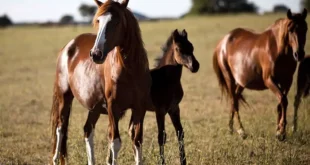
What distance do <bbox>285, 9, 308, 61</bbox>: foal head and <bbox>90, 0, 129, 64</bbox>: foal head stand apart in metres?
3.77

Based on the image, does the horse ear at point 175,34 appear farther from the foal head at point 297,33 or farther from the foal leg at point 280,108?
the foal leg at point 280,108

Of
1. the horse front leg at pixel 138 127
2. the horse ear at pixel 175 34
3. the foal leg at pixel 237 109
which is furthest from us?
the foal leg at pixel 237 109

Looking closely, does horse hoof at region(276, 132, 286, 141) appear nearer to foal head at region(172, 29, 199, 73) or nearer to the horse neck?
the horse neck

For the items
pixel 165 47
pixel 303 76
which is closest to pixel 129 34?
pixel 165 47

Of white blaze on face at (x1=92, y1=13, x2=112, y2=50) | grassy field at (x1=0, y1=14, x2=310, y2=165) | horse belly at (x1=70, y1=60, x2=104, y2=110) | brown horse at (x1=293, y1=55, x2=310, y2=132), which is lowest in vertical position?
grassy field at (x1=0, y1=14, x2=310, y2=165)

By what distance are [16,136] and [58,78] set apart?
2.66 m

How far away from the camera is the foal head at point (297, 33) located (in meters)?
7.58

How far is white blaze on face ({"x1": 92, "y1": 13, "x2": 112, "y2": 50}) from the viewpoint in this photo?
4.59 meters

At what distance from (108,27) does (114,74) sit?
1.95ft

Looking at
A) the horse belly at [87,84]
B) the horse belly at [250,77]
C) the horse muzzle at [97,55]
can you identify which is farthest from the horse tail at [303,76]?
the horse muzzle at [97,55]

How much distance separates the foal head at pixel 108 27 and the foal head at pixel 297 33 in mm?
3769

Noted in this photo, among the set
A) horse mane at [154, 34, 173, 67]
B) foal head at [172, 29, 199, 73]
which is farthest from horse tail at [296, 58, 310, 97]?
foal head at [172, 29, 199, 73]

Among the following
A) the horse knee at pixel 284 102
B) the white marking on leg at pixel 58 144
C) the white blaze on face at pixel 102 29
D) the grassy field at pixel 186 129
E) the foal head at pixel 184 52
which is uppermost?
the white blaze on face at pixel 102 29

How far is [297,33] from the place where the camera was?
7.66 metres
